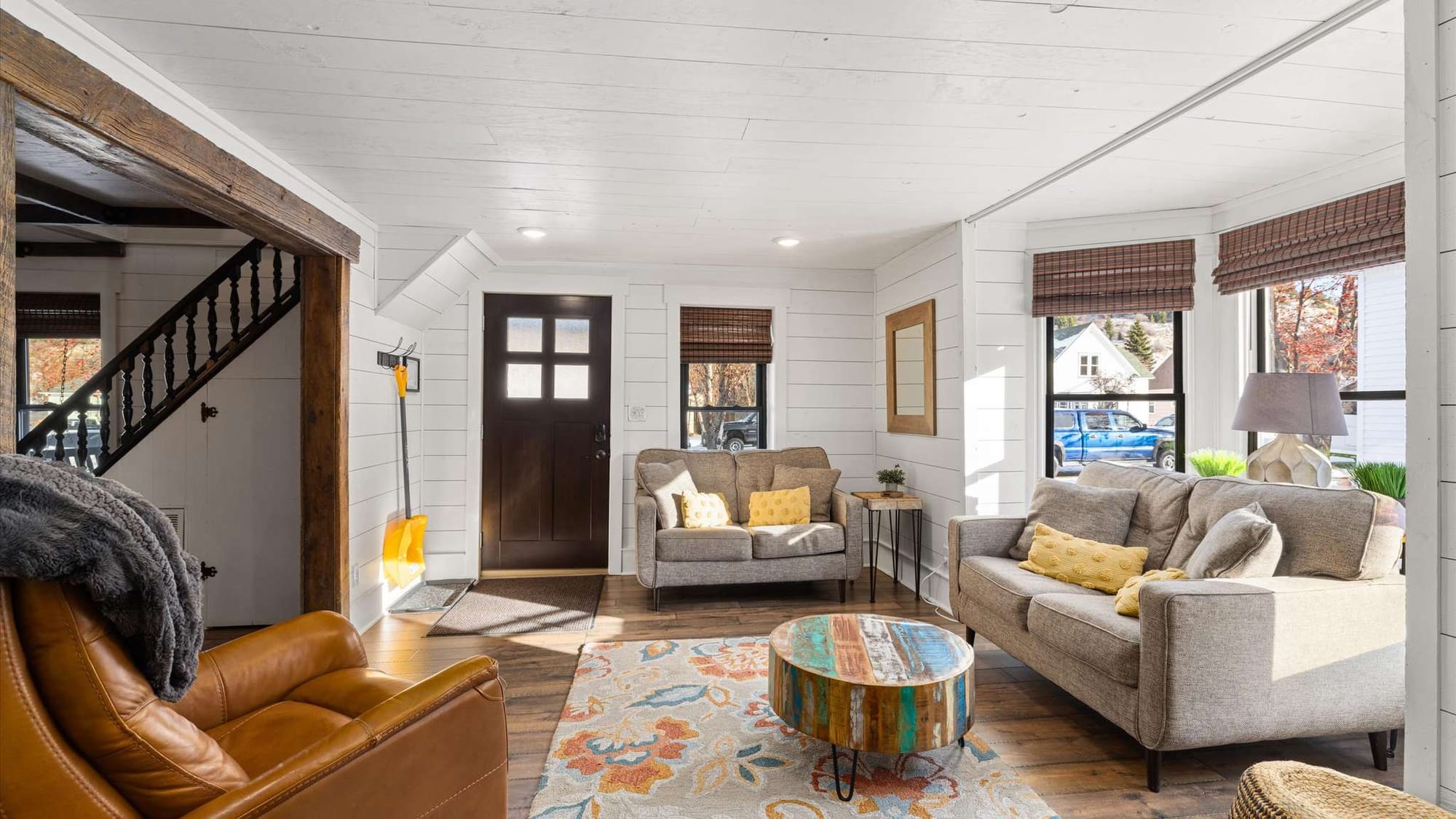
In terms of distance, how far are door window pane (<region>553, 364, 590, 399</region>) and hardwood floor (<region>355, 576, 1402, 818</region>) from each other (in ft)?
5.06

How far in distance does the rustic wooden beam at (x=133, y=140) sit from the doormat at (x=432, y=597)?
2221 mm

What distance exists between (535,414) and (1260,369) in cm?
448

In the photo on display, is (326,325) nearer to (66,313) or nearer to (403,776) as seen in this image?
(66,313)

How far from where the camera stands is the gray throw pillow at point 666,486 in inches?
171

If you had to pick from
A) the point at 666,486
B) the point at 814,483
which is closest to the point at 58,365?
the point at 666,486

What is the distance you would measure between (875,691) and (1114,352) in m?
2.97

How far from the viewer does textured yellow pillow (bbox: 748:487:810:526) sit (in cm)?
454

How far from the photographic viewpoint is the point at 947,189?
11.3 feet

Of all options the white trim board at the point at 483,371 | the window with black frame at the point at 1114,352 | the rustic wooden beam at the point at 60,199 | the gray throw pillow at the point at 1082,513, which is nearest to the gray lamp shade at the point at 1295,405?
the gray throw pillow at the point at 1082,513

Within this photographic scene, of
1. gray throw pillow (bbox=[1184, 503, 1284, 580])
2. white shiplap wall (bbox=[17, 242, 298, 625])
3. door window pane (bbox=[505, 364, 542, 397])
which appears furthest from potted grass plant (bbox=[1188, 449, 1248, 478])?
white shiplap wall (bbox=[17, 242, 298, 625])

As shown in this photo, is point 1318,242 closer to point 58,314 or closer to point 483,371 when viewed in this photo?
point 483,371

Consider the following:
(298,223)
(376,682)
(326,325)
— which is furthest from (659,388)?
(376,682)

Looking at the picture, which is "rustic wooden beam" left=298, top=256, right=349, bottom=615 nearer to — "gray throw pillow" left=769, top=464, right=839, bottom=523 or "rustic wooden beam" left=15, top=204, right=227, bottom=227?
"rustic wooden beam" left=15, top=204, right=227, bottom=227

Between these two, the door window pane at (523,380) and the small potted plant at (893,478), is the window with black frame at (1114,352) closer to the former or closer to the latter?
the small potted plant at (893,478)
